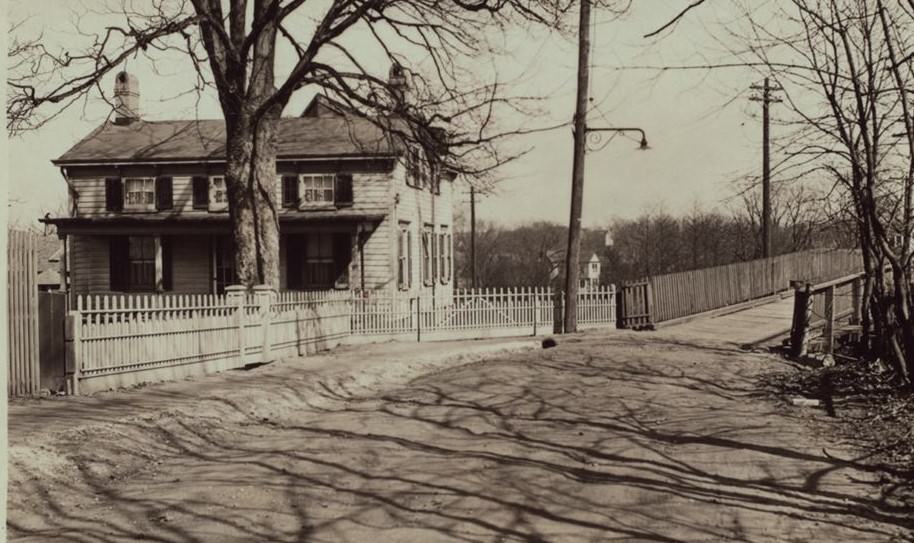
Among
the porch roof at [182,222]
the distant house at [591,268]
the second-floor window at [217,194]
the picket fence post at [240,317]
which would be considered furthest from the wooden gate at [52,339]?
the distant house at [591,268]

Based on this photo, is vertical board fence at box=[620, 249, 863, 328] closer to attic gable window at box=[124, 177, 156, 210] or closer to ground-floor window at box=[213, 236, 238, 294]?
ground-floor window at box=[213, 236, 238, 294]

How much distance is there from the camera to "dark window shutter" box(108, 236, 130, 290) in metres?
33.7

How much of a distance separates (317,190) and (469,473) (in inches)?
1004

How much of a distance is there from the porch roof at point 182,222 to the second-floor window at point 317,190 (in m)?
0.54

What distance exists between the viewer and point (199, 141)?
1357 inches

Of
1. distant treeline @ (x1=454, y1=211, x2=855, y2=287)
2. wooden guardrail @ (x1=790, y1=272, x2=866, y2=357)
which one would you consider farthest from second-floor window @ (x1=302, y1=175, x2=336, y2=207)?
distant treeline @ (x1=454, y1=211, x2=855, y2=287)

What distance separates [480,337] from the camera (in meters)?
27.0

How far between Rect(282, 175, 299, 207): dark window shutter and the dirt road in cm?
2034

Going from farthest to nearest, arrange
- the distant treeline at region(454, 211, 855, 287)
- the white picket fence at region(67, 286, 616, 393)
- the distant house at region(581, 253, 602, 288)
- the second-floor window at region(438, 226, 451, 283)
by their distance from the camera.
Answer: the distant house at region(581, 253, 602, 288) < the distant treeline at region(454, 211, 855, 287) < the second-floor window at region(438, 226, 451, 283) < the white picket fence at region(67, 286, 616, 393)

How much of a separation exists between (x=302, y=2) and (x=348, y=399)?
394 inches

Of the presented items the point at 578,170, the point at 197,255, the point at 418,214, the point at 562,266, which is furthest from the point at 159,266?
the point at 562,266

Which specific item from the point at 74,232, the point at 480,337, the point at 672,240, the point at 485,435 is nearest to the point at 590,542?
the point at 485,435

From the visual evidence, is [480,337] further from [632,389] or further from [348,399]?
[632,389]

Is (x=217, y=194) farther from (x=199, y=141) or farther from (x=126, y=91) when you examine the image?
(x=126, y=91)
